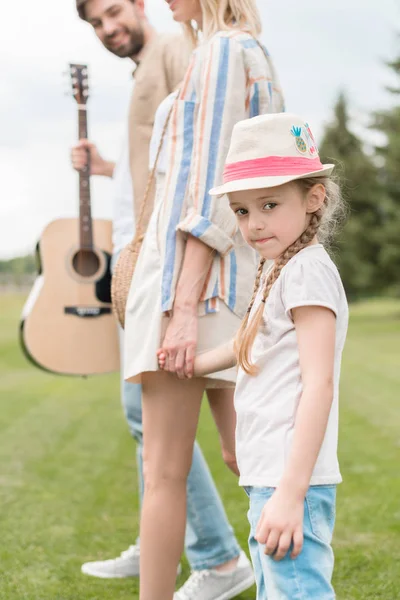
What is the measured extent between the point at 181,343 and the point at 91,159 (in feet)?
5.28

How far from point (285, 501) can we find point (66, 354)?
236 centimetres

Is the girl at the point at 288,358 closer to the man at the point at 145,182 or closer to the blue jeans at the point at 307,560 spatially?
the blue jeans at the point at 307,560

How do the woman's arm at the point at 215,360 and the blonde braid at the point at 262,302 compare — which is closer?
the blonde braid at the point at 262,302

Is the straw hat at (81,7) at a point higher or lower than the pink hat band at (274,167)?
higher

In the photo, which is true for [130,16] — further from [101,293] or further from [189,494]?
[189,494]

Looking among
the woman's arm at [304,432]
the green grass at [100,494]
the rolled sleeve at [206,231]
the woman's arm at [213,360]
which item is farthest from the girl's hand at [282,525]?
the green grass at [100,494]

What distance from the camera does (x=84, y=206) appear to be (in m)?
4.29

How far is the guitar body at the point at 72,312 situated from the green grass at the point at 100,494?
35.0 inches

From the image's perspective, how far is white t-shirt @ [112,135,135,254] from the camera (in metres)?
3.36

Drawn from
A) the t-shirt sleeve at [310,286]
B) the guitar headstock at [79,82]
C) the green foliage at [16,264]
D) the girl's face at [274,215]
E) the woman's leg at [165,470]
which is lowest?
the green foliage at [16,264]

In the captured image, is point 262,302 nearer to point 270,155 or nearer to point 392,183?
point 270,155

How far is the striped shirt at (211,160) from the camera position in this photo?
2.68m

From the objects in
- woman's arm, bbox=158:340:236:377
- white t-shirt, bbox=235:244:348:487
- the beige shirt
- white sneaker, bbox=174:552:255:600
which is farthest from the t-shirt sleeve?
white sneaker, bbox=174:552:255:600

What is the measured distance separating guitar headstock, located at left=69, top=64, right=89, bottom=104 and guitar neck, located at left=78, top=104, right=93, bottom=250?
2.0 inches
